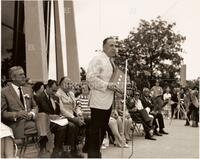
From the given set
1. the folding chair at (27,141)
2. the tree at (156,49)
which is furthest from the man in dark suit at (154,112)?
the tree at (156,49)

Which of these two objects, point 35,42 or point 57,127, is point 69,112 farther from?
point 35,42

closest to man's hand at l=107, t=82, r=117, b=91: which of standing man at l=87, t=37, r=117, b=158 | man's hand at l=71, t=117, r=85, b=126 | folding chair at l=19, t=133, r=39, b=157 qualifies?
standing man at l=87, t=37, r=117, b=158

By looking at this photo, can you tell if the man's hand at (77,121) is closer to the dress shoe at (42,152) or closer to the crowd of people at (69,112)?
the crowd of people at (69,112)

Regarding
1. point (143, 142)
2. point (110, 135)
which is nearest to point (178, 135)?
point (143, 142)

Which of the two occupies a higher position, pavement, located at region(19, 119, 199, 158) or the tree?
the tree

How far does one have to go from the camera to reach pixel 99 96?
5.23 metres

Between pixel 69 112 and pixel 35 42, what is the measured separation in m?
5.77

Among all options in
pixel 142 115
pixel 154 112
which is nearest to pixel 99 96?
pixel 142 115

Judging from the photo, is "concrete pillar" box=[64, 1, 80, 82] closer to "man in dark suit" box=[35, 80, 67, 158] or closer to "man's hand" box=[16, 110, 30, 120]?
"man in dark suit" box=[35, 80, 67, 158]

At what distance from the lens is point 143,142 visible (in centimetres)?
959

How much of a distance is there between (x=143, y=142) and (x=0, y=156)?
5.38 meters

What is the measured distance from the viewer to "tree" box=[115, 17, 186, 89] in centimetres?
2972

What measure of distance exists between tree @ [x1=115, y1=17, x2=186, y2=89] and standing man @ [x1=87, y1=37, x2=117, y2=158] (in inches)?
892

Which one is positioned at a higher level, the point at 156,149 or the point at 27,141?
the point at 27,141
